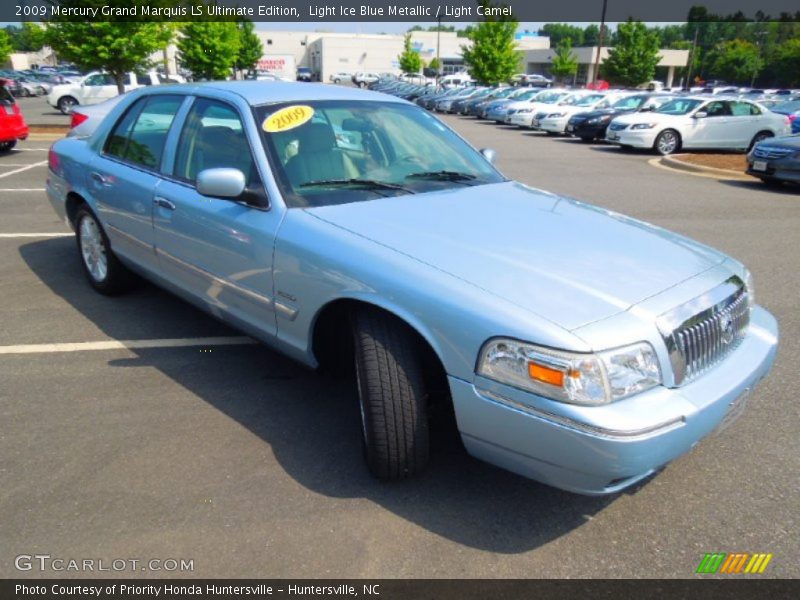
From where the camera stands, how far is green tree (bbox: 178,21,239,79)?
35344 millimetres

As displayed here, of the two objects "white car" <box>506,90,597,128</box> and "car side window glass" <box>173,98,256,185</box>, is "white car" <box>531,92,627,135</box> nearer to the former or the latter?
"white car" <box>506,90,597,128</box>

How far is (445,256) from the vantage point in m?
2.72

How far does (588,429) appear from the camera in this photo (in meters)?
2.23

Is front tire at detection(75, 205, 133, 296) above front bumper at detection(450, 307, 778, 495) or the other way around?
the other way around

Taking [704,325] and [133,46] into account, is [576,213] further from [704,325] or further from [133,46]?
[133,46]

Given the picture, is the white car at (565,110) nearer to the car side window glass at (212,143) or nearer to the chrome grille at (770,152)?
the chrome grille at (770,152)

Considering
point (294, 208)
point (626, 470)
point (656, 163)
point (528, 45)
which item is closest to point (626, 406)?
point (626, 470)

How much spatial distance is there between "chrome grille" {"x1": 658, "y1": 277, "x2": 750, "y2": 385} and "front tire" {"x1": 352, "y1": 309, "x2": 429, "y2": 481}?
1.01m

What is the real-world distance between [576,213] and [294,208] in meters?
1.53

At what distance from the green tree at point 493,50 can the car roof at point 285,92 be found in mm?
42810

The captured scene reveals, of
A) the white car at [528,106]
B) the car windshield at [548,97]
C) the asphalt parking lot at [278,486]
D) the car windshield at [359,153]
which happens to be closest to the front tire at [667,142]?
the white car at [528,106]

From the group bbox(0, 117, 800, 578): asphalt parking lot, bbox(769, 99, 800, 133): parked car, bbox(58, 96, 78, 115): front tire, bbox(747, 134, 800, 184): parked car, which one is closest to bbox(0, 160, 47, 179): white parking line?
bbox(0, 117, 800, 578): asphalt parking lot

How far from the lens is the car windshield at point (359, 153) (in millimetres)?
3365

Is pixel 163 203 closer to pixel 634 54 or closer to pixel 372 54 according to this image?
pixel 634 54
